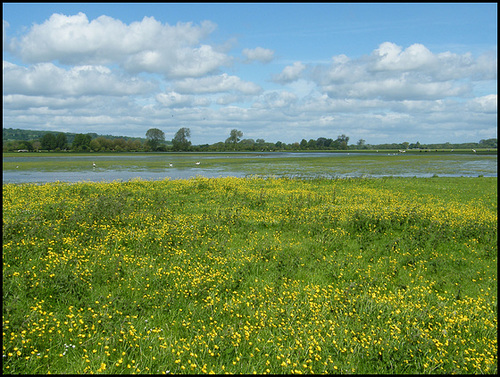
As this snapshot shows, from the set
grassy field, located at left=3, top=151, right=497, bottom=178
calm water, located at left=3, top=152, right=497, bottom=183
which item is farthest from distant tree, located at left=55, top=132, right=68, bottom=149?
calm water, located at left=3, top=152, right=497, bottom=183

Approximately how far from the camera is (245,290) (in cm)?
854

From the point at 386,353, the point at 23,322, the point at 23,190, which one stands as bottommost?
the point at 386,353

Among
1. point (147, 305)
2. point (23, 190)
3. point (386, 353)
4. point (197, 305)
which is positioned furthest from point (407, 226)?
point (23, 190)

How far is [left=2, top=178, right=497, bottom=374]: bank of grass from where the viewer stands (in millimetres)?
5883

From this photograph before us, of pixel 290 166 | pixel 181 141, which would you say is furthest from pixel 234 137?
pixel 290 166

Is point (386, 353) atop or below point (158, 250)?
below

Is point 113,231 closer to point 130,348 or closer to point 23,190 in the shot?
point 130,348

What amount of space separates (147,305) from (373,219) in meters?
9.90

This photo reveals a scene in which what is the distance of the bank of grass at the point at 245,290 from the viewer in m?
5.88

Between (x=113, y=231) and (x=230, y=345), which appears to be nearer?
(x=230, y=345)

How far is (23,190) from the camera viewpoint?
750 inches

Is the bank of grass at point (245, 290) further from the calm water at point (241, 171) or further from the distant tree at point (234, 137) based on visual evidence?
the distant tree at point (234, 137)

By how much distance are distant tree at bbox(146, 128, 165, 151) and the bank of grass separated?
140 metres

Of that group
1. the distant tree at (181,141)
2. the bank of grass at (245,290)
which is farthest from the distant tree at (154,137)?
the bank of grass at (245,290)
